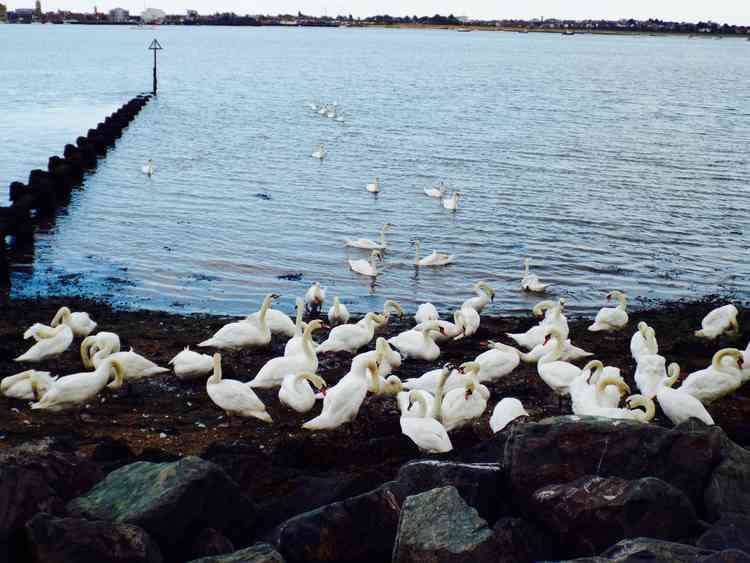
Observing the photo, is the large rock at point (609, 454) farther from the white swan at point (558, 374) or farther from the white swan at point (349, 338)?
the white swan at point (349, 338)

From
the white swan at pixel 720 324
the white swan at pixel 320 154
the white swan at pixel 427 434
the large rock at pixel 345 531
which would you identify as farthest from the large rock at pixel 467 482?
the white swan at pixel 320 154

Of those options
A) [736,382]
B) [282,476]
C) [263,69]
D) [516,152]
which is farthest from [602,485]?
[263,69]

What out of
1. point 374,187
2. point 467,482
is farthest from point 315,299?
point 374,187

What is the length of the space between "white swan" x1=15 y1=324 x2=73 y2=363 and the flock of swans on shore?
1cm

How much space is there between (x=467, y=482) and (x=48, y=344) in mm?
7571

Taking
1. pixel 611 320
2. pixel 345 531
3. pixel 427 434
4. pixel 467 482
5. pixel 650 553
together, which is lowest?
pixel 611 320

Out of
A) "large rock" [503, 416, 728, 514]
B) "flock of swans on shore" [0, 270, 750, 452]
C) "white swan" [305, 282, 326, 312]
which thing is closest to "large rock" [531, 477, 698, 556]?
"large rock" [503, 416, 728, 514]

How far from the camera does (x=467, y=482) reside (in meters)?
7.52

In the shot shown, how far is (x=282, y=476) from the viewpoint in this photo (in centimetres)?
852

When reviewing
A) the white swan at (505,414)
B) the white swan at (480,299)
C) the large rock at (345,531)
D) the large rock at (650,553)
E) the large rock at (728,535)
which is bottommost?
the white swan at (480,299)

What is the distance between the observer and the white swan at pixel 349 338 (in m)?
14.0

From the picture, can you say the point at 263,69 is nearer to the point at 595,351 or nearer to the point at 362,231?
the point at 362,231

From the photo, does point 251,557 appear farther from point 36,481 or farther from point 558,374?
point 558,374

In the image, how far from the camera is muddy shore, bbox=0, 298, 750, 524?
9.17 m
